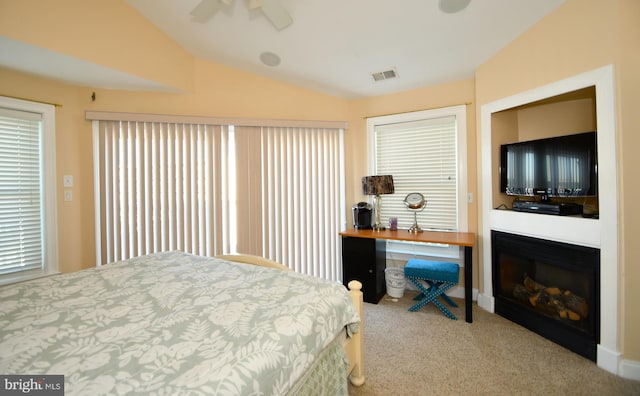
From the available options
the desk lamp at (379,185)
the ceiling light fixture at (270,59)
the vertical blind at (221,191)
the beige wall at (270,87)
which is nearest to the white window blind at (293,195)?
the vertical blind at (221,191)

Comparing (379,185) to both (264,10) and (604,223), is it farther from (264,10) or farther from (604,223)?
(264,10)

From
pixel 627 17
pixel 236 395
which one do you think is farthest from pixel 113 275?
pixel 627 17

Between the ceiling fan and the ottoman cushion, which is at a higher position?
the ceiling fan

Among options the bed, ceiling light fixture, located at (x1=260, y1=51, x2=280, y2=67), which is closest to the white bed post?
the bed

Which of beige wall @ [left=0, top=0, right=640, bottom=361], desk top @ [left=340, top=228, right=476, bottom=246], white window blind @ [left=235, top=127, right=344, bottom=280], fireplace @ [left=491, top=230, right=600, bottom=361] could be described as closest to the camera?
beige wall @ [left=0, top=0, right=640, bottom=361]

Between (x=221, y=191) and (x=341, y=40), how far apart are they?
78.5 inches

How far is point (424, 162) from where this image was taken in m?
3.13

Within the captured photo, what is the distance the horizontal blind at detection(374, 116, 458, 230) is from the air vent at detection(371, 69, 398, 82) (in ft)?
1.90

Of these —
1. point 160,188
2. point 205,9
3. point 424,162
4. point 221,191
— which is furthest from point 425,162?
point 160,188

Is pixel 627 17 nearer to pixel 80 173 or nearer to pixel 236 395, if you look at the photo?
pixel 236 395

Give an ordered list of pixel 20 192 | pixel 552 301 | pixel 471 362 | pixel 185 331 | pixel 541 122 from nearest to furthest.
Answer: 1. pixel 185 331
2. pixel 471 362
3. pixel 552 301
4. pixel 20 192
5. pixel 541 122

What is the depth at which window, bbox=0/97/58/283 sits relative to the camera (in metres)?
2.25

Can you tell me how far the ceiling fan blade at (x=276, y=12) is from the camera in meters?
1.68

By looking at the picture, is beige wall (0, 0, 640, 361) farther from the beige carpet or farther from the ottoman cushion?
the ottoman cushion
